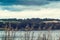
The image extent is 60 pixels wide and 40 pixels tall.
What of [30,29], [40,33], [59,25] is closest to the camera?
[30,29]

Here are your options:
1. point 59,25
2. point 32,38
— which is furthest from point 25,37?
point 59,25

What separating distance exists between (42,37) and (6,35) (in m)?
1.24

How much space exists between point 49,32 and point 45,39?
281mm

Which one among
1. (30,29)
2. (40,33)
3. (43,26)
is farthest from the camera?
(43,26)

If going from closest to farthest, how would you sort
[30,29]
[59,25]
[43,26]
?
[30,29] < [43,26] < [59,25]

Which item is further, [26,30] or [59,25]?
[59,25]

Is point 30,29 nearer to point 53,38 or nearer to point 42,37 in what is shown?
point 42,37

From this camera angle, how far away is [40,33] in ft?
43.3

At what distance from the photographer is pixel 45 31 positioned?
43.4 ft

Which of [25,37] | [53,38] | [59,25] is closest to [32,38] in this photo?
[25,37]

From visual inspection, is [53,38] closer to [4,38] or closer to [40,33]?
[40,33]

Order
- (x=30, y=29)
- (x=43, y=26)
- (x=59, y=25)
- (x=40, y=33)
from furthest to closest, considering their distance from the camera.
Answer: (x=59, y=25) → (x=43, y=26) → (x=40, y=33) → (x=30, y=29)

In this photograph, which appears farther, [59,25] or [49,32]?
[59,25]

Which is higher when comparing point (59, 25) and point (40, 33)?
point (40, 33)
